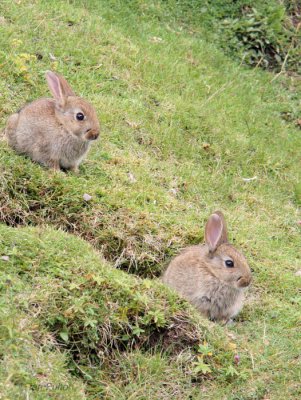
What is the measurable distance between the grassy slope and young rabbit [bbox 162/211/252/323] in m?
0.26

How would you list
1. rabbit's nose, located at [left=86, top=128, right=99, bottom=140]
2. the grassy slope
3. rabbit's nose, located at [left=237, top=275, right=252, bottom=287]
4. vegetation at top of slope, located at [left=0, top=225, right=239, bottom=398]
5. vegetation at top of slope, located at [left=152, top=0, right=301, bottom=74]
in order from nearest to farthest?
1. vegetation at top of slope, located at [left=0, top=225, right=239, bottom=398]
2. the grassy slope
3. rabbit's nose, located at [left=237, top=275, right=252, bottom=287]
4. rabbit's nose, located at [left=86, top=128, right=99, bottom=140]
5. vegetation at top of slope, located at [left=152, top=0, right=301, bottom=74]

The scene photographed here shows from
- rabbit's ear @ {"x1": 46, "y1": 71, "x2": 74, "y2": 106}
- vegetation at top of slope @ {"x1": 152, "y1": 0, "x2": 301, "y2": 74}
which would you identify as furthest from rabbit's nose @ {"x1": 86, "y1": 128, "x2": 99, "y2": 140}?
vegetation at top of slope @ {"x1": 152, "y1": 0, "x2": 301, "y2": 74}

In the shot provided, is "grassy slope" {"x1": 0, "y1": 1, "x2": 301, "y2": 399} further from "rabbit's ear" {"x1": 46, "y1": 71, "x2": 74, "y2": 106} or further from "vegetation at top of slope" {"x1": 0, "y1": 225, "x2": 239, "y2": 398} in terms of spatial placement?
"rabbit's ear" {"x1": 46, "y1": 71, "x2": 74, "y2": 106}

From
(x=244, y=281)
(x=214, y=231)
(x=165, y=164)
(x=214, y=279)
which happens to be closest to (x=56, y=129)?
(x=165, y=164)

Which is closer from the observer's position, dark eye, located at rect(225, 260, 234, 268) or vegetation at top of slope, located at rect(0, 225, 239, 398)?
vegetation at top of slope, located at rect(0, 225, 239, 398)

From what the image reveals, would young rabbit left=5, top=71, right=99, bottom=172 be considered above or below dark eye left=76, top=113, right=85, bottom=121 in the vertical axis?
below

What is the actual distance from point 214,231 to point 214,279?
440 mm

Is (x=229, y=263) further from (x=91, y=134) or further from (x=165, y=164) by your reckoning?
(x=165, y=164)

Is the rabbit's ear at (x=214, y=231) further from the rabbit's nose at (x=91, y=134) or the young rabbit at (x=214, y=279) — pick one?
the rabbit's nose at (x=91, y=134)

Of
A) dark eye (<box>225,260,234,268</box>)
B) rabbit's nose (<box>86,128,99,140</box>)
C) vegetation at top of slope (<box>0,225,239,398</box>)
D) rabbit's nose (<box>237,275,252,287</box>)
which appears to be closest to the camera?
vegetation at top of slope (<box>0,225,239,398</box>)

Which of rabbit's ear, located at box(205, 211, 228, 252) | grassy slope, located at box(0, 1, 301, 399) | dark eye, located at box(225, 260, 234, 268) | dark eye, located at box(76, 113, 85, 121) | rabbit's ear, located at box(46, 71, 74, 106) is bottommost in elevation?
grassy slope, located at box(0, 1, 301, 399)

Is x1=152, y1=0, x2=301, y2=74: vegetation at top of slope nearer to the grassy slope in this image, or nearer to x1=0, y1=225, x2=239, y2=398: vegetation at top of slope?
the grassy slope

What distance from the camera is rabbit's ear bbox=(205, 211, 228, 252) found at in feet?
23.4

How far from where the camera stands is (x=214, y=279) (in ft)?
23.1
